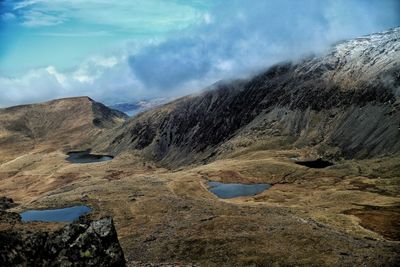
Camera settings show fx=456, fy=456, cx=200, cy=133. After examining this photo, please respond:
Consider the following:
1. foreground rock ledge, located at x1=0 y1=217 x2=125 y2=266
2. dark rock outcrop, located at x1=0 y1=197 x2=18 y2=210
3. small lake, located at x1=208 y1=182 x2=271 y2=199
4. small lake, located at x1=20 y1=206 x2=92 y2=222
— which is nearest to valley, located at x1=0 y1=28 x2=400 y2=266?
small lake, located at x1=208 y1=182 x2=271 y2=199

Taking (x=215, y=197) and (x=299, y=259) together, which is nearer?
(x=299, y=259)

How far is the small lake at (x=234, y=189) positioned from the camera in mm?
142625

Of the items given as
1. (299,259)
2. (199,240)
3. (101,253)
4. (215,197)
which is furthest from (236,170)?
(101,253)

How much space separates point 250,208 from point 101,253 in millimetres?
73256

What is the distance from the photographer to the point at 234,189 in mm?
151875

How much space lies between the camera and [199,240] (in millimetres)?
72000

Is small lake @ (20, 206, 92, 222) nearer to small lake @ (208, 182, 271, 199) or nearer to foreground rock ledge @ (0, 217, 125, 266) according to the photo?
small lake @ (208, 182, 271, 199)

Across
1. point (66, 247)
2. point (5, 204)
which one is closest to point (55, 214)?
point (5, 204)

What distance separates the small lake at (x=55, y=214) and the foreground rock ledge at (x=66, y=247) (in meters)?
83.6

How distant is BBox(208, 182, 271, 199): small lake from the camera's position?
468 feet

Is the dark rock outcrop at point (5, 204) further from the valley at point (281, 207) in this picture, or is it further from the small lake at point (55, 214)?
the small lake at point (55, 214)

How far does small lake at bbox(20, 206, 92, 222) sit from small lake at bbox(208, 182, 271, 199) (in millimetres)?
41739

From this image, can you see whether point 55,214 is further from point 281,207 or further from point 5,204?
point 281,207

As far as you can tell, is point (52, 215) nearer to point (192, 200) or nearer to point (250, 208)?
point (192, 200)
